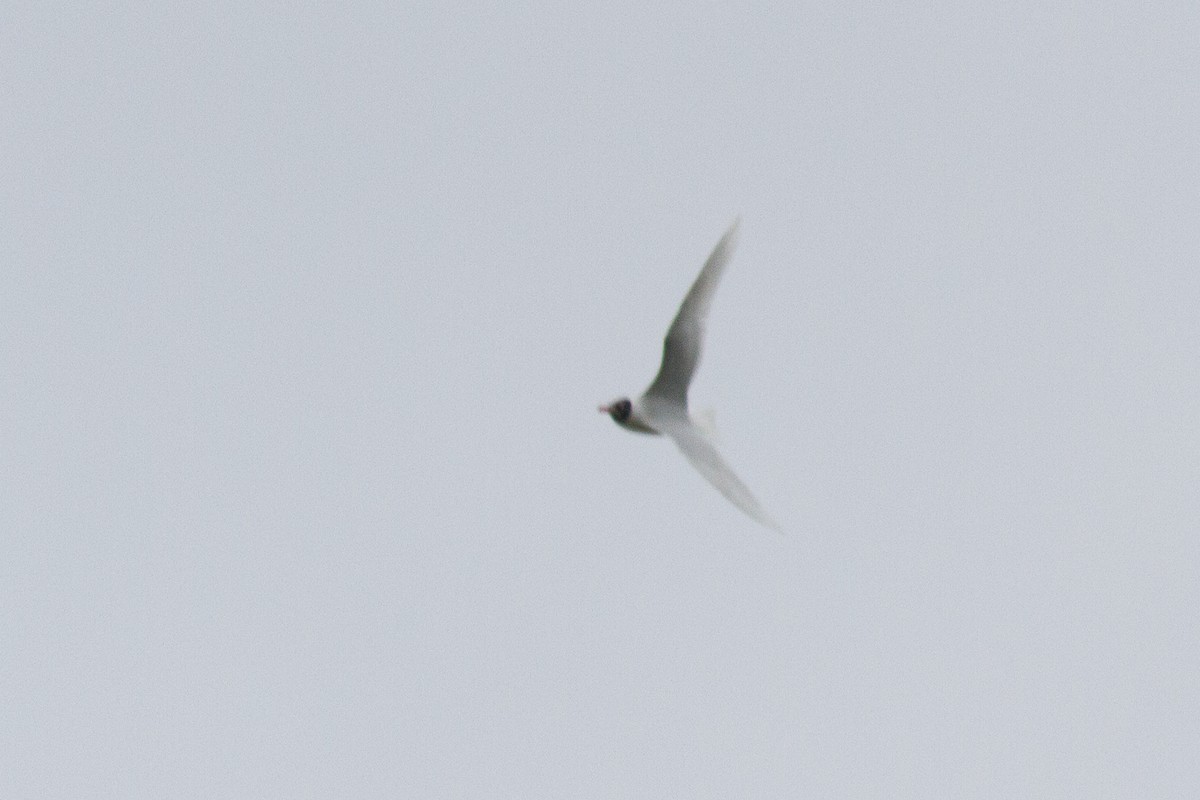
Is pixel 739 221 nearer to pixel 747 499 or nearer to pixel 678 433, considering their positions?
pixel 678 433

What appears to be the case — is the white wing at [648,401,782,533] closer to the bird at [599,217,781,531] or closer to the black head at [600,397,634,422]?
the bird at [599,217,781,531]

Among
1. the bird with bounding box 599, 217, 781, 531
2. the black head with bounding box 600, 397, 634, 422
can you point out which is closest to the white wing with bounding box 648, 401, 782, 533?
the bird with bounding box 599, 217, 781, 531

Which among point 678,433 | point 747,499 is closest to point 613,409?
point 678,433

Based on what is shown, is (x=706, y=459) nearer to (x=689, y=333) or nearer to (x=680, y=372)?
(x=680, y=372)

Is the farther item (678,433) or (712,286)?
(712,286)

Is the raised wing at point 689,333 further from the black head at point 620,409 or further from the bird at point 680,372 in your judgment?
the black head at point 620,409

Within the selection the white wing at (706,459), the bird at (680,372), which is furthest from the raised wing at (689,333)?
the white wing at (706,459)
